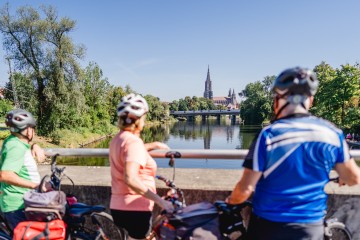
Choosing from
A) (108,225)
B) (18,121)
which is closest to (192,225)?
(108,225)

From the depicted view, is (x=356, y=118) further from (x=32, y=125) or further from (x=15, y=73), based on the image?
(x=15, y=73)

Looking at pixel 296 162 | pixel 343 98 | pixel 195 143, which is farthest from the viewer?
pixel 195 143

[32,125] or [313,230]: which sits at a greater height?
[32,125]

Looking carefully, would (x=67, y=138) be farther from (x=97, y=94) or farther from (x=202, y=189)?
(x=202, y=189)

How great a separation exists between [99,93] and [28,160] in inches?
1898

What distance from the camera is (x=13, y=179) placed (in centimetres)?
209

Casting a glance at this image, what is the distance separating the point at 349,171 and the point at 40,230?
2.20 metres

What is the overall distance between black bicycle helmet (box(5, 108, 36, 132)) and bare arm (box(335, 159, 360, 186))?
2436 millimetres

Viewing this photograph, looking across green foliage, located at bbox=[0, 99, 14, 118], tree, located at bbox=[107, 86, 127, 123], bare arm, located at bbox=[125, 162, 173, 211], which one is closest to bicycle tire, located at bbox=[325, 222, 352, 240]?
bare arm, located at bbox=[125, 162, 173, 211]

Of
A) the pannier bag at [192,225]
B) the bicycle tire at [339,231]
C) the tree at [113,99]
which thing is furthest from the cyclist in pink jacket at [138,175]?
the tree at [113,99]

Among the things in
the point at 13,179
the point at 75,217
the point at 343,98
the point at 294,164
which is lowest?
the point at 75,217

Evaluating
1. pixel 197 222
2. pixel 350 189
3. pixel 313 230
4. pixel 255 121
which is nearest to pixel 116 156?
pixel 197 222

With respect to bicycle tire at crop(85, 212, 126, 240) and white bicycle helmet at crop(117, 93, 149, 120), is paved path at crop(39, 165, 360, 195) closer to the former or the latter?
bicycle tire at crop(85, 212, 126, 240)

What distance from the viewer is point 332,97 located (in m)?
35.0
